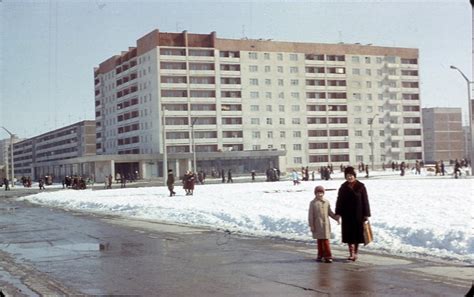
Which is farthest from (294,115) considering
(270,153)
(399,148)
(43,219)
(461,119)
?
(43,219)

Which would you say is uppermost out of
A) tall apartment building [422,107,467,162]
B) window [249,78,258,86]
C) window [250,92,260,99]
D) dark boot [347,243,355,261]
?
window [249,78,258,86]

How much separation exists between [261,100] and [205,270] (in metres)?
101

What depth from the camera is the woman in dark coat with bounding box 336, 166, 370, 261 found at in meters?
10.6

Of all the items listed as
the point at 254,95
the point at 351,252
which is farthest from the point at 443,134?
the point at 351,252

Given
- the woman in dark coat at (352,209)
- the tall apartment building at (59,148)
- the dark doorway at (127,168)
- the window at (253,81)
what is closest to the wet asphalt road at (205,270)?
the woman in dark coat at (352,209)

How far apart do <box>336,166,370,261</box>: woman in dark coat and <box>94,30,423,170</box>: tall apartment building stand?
8587 cm

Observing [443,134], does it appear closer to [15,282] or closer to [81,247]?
[81,247]

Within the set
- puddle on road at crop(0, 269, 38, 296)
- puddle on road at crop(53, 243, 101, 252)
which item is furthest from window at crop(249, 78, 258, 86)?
puddle on road at crop(0, 269, 38, 296)

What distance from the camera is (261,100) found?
111 metres

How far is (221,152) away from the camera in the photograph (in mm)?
98000

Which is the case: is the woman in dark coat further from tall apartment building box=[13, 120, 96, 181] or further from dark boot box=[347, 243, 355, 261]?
tall apartment building box=[13, 120, 96, 181]

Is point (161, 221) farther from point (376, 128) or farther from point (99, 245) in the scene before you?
point (376, 128)

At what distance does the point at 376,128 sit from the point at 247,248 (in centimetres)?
11034

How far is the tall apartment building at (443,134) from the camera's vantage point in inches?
5960
